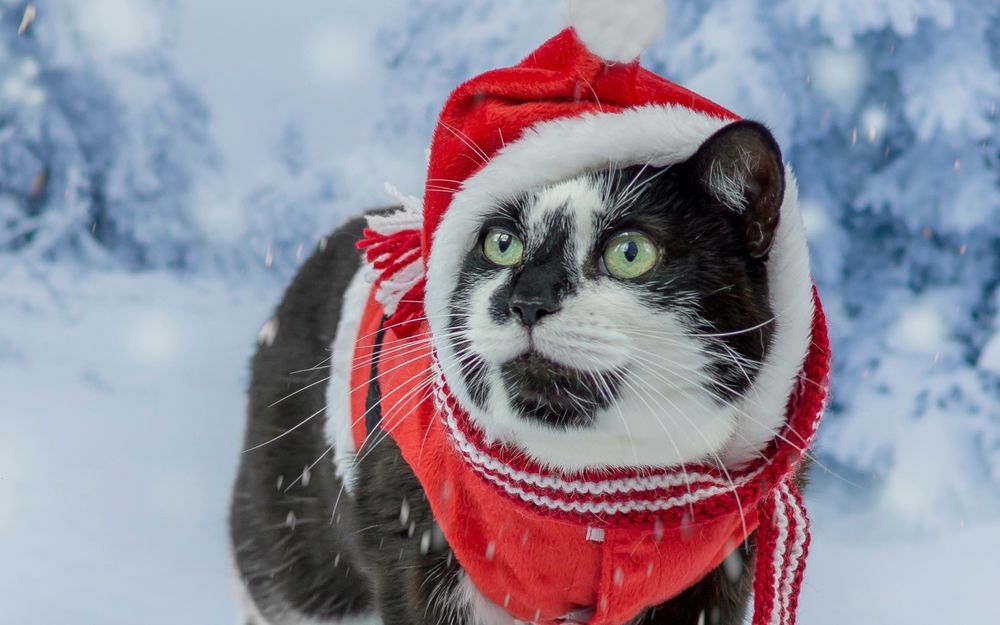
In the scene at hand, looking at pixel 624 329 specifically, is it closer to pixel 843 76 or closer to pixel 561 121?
pixel 561 121

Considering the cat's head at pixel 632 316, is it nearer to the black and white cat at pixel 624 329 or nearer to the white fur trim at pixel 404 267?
the black and white cat at pixel 624 329

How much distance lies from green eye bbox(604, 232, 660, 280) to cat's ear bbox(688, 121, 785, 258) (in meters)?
0.09

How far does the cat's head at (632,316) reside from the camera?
2.75 feet

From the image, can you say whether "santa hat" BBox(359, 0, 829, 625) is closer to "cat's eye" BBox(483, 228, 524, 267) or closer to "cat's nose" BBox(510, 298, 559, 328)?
"cat's eye" BBox(483, 228, 524, 267)

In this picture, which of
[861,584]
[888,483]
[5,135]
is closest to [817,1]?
[888,483]

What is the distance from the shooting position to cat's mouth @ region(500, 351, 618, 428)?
0.84m

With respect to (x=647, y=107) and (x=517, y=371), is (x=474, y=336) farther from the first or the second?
(x=647, y=107)

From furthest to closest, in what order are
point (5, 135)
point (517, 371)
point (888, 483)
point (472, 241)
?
1. point (5, 135)
2. point (888, 483)
3. point (472, 241)
4. point (517, 371)

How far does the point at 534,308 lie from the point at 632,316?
83 mm

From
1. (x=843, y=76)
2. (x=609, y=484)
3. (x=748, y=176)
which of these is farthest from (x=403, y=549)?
(x=843, y=76)

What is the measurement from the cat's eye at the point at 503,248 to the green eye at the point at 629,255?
0.09 m

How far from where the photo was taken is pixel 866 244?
196cm

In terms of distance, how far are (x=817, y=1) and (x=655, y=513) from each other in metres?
1.35

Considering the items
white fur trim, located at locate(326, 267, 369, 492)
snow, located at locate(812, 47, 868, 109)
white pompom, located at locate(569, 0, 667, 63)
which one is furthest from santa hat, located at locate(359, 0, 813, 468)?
snow, located at locate(812, 47, 868, 109)
